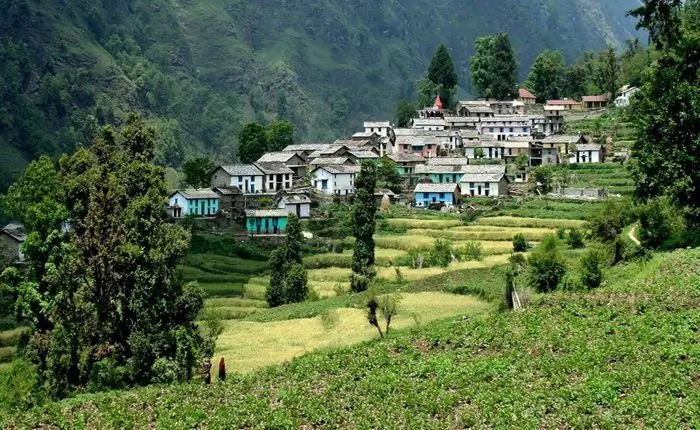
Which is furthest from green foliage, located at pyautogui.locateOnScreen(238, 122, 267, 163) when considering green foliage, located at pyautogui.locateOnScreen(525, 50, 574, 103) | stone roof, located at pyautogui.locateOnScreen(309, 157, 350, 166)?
green foliage, located at pyautogui.locateOnScreen(525, 50, 574, 103)

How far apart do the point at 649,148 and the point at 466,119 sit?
65983mm

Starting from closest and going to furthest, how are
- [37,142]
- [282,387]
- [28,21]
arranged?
[282,387] → [37,142] → [28,21]

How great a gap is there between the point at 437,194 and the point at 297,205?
12784 mm

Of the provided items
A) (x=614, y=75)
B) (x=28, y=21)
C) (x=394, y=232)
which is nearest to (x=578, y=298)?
(x=394, y=232)

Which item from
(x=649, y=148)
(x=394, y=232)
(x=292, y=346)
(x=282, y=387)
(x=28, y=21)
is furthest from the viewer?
(x=28, y=21)

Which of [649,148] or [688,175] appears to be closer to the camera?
[688,175]

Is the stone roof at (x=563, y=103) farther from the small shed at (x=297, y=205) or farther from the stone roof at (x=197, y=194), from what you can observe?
the stone roof at (x=197, y=194)

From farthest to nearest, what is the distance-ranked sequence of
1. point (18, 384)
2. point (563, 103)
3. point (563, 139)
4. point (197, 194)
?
point (563, 103), point (563, 139), point (197, 194), point (18, 384)

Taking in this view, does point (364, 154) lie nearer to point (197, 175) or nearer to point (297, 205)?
point (197, 175)

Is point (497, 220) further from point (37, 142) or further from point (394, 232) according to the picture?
point (37, 142)

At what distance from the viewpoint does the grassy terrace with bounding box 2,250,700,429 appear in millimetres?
23016

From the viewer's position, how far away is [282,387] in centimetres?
2734

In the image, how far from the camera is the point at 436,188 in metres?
84.4

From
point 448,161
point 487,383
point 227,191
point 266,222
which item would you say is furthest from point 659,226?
point 448,161
